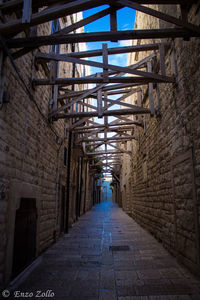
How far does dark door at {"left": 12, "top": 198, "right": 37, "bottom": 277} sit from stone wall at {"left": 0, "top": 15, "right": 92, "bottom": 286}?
0.18 m

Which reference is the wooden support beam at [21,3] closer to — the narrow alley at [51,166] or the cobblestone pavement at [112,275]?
the narrow alley at [51,166]

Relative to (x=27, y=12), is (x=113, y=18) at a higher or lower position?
higher

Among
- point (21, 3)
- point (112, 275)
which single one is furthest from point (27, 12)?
point (112, 275)

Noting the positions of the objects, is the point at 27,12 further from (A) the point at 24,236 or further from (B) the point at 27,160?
(A) the point at 24,236

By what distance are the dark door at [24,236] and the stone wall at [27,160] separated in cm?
18

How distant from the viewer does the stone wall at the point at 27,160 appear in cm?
325

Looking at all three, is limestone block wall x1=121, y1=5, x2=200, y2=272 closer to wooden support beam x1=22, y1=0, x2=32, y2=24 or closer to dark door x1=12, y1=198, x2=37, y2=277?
wooden support beam x1=22, y1=0, x2=32, y2=24

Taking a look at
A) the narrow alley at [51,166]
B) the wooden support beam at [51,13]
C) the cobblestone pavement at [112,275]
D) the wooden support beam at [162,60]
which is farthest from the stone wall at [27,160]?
the wooden support beam at [162,60]

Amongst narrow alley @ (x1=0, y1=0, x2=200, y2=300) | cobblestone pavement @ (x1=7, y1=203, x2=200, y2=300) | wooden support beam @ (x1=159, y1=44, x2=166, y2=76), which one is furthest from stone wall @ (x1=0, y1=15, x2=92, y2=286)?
wooden support beam @ (x1=159, y1=44, x2=166, y2=76)

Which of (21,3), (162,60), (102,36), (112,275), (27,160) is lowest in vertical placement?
(112,275)

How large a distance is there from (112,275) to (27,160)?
8.70ft

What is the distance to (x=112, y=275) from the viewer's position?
359 centimetres

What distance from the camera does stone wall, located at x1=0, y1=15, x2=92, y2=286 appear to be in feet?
10.7

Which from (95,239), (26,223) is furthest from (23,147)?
(95,239)
